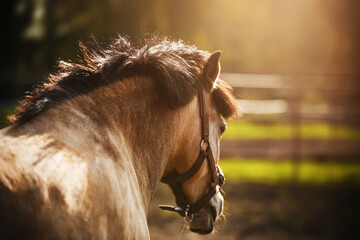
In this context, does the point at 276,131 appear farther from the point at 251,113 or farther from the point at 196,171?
the point at 196,171

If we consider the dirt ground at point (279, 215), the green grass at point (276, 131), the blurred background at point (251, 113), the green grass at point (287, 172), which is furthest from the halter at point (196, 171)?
the green grass at point (276, 131)

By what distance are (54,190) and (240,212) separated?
15.6 ft

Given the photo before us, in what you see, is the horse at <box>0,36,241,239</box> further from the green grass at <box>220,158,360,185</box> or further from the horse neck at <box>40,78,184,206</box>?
the green grass at <box>220,158,360,185</box>

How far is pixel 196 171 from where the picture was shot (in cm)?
223

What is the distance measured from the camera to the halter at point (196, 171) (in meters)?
2.16

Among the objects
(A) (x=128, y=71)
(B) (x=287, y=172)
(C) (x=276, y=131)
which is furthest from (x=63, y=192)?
(C) (x=276, y=131)

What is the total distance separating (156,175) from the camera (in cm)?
209

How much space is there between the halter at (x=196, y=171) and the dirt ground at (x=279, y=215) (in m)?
1.90

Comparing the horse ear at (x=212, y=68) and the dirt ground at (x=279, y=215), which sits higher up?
the horse ear at (x=212, y=68)

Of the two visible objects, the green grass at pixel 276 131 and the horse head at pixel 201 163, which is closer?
the horse head at pixel 201 163

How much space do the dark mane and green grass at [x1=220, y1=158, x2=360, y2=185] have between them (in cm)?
537

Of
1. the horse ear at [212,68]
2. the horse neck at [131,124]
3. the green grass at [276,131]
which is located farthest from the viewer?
the green grass at [276,131]

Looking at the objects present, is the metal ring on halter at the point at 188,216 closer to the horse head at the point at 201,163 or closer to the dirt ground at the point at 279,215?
the horse head at the point at 201,163

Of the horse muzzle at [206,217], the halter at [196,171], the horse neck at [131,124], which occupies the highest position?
the horse neck at [131,124]
